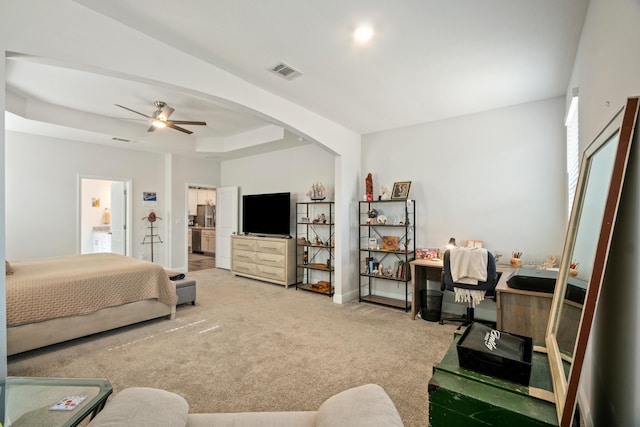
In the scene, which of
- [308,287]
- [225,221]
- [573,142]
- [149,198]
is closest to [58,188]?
[149,198]

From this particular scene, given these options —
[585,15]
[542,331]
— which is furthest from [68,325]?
[585,15]

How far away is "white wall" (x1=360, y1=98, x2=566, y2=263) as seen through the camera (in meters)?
3.32

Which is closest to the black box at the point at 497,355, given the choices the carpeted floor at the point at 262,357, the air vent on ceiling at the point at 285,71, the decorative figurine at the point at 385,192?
the carpeted floor at the point at 262,357

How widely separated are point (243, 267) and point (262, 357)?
137 inches

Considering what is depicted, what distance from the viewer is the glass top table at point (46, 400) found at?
138cm

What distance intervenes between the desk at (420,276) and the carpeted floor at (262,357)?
231 millimetres

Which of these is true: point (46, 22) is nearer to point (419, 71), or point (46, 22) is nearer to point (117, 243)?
point (419, 71)

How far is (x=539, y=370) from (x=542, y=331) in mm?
1703

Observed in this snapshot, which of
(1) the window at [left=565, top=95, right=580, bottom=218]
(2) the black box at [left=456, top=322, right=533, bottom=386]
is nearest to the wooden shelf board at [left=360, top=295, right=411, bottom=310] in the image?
(1) the window at [left=565, top=95, right=580, bottom=218]

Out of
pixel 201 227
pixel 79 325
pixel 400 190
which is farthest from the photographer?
pixel 201 227

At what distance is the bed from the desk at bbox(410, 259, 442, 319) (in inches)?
115

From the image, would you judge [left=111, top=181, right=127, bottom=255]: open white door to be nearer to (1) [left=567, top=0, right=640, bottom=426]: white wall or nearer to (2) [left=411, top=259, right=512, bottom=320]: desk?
(2) [left=411, top=259, right=512, bottom=320]: desk

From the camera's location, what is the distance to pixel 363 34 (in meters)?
2.22

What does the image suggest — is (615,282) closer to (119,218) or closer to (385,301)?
(385,301)
